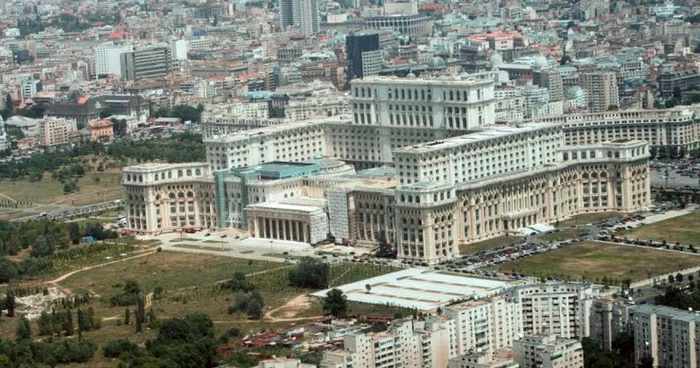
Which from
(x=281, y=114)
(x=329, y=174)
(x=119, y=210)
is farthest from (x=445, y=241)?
(x=281, y=114)

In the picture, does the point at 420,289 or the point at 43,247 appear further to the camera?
the point at 43,247

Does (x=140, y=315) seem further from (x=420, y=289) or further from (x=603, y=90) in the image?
(x=603, y=90)

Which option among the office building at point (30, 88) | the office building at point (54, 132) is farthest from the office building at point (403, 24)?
the office building at point (54, 132)

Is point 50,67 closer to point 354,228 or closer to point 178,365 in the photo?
point 354,228

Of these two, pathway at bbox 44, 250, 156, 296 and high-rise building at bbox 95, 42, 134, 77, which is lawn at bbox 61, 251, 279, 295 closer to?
pathway at bbox 44, 250, 156, 296

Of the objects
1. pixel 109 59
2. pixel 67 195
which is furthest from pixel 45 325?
pixel 109 59

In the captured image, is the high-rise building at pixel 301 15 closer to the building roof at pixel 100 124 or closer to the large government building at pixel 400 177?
the building roof at pixel 100 124
